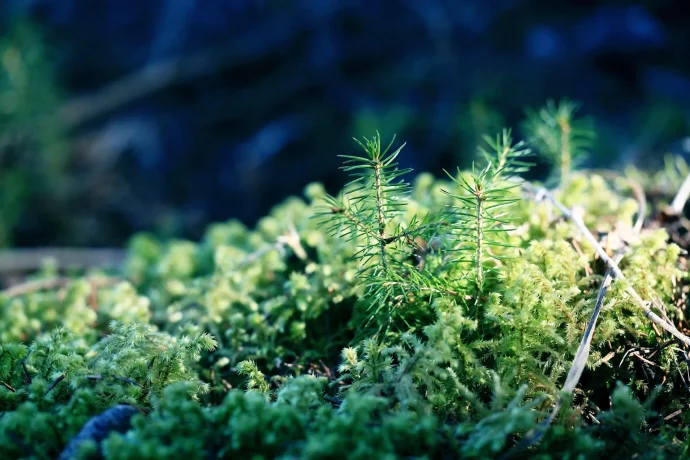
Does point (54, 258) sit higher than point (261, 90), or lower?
lower

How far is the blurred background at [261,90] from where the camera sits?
170 inches

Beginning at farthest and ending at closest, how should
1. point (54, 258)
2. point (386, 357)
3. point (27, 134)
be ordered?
point (27, 134)
point (54, 258)
point (386, 357)

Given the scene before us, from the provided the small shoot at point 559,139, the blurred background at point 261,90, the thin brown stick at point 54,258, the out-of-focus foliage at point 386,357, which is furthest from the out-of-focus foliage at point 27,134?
the small shoot at point 559,139

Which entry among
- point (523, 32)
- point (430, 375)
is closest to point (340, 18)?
point (523, 32)

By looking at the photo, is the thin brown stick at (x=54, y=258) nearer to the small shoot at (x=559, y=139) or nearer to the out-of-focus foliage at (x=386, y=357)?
the out-of-focus foliage at (x=386, y=357)

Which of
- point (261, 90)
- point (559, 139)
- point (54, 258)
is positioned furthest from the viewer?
Result: point (261, 90)

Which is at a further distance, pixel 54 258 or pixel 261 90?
pixel 261 90

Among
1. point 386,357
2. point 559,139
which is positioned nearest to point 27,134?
point 559,139

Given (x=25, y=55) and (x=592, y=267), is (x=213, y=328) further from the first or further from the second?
(x=25, y=55)

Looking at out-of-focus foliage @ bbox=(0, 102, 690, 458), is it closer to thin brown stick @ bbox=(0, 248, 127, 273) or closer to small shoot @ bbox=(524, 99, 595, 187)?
small shoot @ bbox=(524, 99, 595, 187)

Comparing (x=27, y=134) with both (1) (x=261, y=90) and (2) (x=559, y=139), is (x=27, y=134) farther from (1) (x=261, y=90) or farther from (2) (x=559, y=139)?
(2) (x=559, y=139)

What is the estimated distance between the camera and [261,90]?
5.29m

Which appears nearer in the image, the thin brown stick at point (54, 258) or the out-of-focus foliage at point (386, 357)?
the out-of-focus foliage at point (386, 357)

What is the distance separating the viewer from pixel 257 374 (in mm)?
1378
